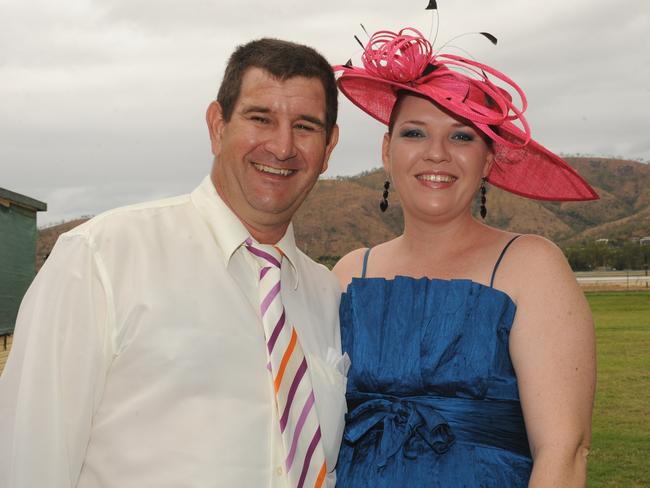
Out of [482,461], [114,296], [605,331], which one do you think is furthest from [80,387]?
[605,331]

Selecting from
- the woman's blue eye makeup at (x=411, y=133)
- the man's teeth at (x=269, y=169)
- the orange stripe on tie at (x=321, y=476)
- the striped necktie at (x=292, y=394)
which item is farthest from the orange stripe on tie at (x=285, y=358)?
the woman's blue eye makeup at (x=411, y=133)

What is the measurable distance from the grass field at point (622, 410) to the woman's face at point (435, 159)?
5621 mm

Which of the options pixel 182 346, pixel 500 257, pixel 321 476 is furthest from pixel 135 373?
pixel 500 257

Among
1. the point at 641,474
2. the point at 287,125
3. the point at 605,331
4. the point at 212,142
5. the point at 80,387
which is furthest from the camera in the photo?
the point at 605,331

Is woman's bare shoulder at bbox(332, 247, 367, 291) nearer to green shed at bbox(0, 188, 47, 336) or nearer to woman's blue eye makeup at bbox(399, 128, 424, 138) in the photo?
woman's blue eye makeup at bbox(399, 128, 424, 138)

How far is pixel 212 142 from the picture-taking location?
3.18m

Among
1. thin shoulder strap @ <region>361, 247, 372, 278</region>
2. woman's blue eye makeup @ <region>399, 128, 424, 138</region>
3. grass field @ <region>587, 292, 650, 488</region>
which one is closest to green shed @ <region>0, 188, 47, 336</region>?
grass field @ <region>587, 292, 650, 488</region>

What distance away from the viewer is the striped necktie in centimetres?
260

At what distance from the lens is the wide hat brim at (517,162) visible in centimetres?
382

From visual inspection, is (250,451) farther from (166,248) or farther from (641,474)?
(641,474)

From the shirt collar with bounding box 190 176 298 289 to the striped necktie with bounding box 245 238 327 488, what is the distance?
0.17m

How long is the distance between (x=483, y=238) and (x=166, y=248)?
5.21ft

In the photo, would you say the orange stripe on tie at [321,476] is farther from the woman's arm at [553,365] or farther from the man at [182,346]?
the woman's arm at [553,365]

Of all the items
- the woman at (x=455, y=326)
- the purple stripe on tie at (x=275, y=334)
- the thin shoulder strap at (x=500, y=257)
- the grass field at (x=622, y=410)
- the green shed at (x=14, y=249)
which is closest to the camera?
the purple stripe on tie at (x=275, y=334)
